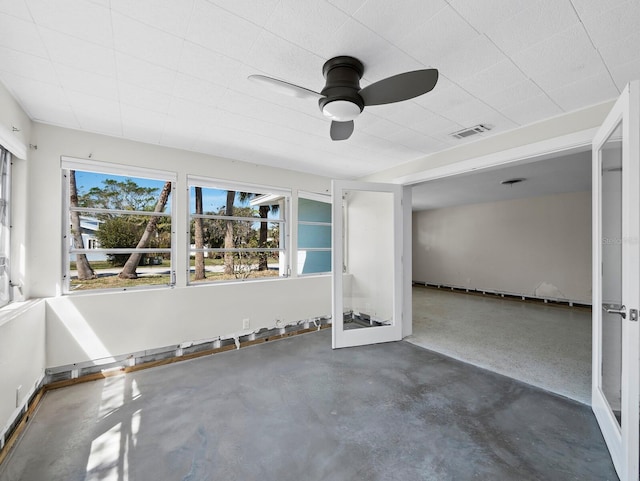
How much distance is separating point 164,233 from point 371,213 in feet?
9.37

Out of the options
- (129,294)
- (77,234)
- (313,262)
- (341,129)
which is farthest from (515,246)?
(77,234)

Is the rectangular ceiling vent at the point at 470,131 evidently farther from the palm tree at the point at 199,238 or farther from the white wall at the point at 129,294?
the palm tree at the point at 199,238

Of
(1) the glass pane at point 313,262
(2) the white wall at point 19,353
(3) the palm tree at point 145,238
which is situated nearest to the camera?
(2) the white wall at point 19,353

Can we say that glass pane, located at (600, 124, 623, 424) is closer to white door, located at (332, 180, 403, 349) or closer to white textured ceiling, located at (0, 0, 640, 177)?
white textured ceiling, located at (0, 0, 640, 177)

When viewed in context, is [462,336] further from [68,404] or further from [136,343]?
[68,404]

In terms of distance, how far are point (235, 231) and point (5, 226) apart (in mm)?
2165

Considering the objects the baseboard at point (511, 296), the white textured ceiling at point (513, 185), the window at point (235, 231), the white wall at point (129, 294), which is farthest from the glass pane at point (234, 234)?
the baseboard at point (511, 296)

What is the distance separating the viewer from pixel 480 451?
73.2 inches

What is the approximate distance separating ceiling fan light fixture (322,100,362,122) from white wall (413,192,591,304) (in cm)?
696

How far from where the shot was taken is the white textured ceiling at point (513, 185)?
4.11 meters

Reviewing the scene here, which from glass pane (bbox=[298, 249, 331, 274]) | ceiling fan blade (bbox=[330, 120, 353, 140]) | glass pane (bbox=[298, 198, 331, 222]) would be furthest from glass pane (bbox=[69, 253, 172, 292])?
ceiling fan blade (bbox=[330, 120, 353, 140])

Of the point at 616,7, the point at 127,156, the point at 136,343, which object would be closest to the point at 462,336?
the point at 616,7

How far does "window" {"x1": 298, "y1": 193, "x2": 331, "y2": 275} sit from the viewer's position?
179 inches

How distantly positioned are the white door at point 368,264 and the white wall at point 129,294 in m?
0.96
